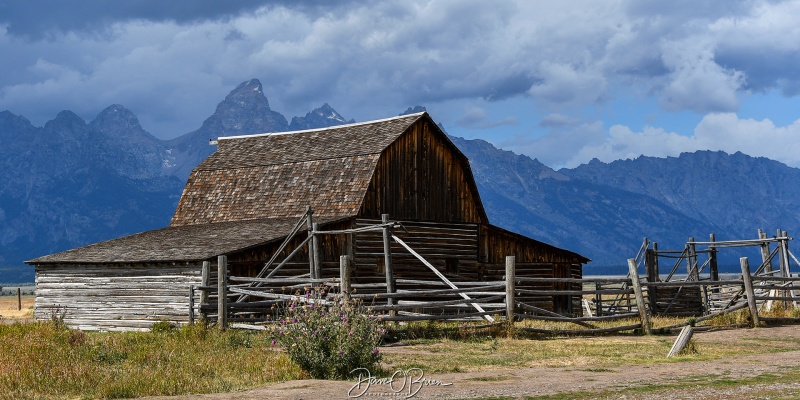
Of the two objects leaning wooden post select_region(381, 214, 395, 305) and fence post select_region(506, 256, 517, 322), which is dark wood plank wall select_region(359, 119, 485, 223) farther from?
fence post select_region(506, 256, 517, 322)

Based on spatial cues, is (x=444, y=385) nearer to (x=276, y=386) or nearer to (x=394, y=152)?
(x=276, y=386)

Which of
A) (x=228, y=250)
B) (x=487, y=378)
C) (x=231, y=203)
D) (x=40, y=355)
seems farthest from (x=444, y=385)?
(x=231, y=203)

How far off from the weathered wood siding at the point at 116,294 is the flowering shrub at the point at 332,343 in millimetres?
11781

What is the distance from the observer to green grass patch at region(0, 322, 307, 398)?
48.1 feet

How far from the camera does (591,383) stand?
14.9 metres

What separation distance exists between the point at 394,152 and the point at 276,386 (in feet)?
70.4

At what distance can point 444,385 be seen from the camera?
14953mm

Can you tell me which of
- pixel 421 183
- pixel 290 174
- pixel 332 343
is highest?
pixel 290 174

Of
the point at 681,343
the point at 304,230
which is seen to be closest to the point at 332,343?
the point at 681,343

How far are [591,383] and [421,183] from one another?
21.9 meters

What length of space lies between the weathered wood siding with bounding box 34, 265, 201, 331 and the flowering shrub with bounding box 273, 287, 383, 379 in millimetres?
11781

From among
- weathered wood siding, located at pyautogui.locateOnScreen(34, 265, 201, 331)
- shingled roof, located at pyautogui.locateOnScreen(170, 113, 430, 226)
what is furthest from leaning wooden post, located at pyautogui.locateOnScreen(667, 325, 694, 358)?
shingled roof, located at pyautogui.locateOnScreen(170, 113, 430, 226)

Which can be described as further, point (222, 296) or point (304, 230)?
point (304, 230)

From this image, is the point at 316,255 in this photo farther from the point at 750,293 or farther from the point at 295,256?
the point at 750,293
